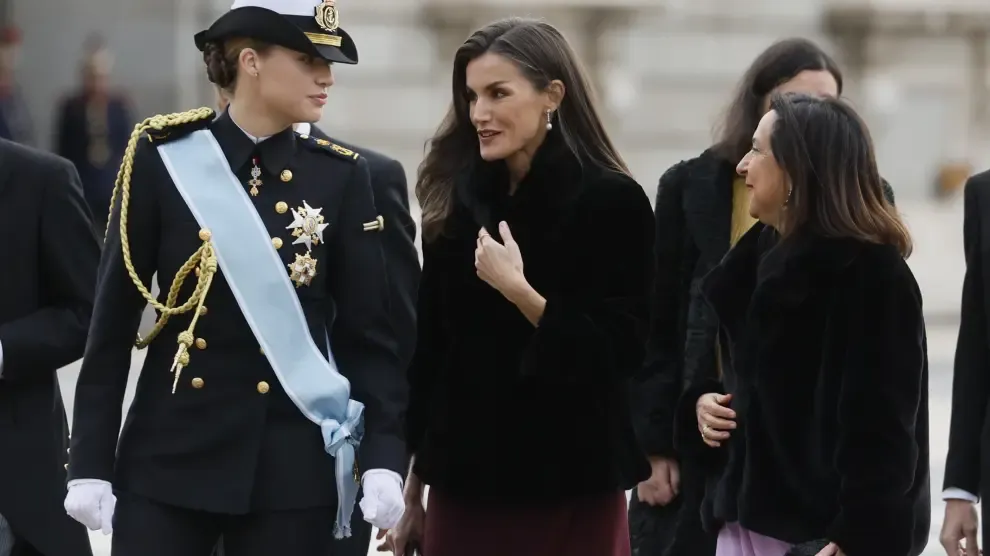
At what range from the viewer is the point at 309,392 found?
13.9 feet

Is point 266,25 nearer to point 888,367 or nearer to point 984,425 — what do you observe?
point 888,367

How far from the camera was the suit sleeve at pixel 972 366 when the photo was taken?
15.8ft

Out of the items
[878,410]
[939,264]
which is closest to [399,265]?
[878,410]

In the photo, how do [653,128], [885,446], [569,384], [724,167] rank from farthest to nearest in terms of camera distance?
[653,128] → [724,167] → [569,384] → [885,446]

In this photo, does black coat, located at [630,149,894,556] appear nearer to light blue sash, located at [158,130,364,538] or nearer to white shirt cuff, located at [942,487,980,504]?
white shirt cuff, located at [942,487,980,504]

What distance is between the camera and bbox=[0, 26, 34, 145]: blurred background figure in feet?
49.7

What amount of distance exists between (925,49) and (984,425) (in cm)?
→ 1316

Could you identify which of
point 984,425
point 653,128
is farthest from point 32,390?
point 653,128

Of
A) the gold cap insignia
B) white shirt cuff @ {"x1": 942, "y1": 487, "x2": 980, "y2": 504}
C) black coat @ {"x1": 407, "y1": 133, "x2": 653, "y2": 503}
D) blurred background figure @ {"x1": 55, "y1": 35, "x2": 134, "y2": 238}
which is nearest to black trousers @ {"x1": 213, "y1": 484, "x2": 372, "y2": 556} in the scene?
black coat @ {"x1": 407, "y1": 133, "x2": 653, "y2": 503}

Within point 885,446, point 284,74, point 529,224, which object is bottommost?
point 885,446

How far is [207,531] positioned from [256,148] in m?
0.80

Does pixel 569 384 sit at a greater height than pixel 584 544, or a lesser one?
greater

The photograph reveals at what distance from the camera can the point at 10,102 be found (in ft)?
50.1

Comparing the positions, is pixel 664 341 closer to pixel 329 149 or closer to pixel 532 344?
pixel 532 344
